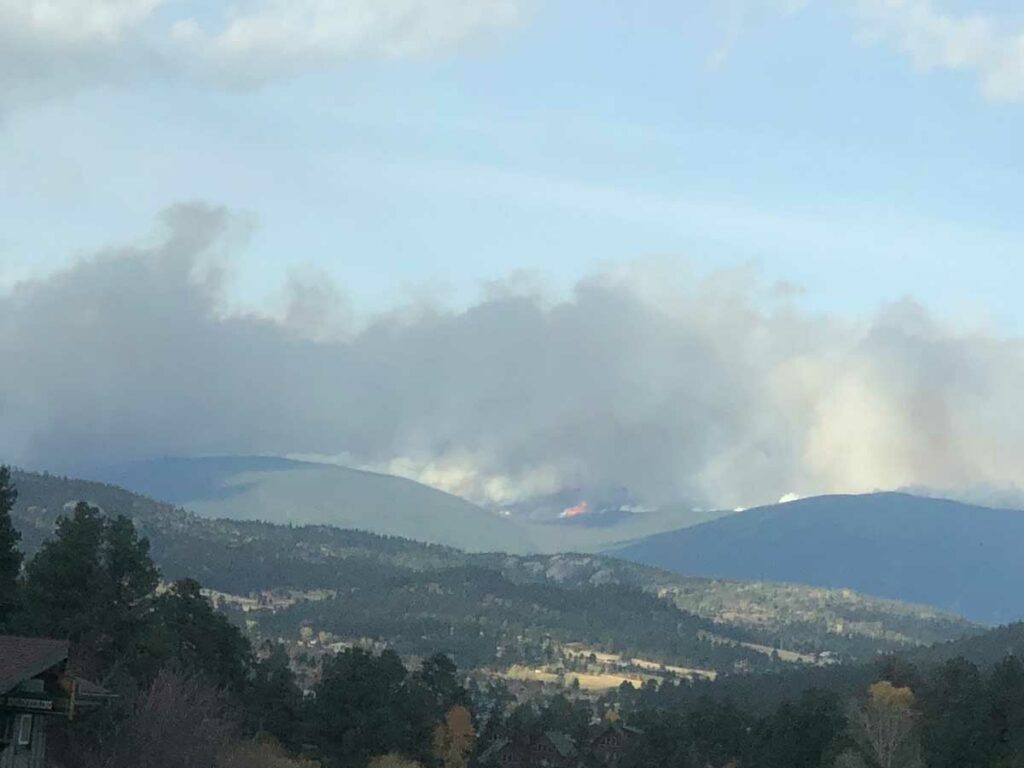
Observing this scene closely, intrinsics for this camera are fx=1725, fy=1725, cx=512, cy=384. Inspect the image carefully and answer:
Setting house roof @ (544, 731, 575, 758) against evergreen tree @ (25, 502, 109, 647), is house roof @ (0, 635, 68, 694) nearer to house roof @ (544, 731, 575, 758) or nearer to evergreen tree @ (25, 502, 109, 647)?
evergreen tree @ (25, 502, 109, 647)

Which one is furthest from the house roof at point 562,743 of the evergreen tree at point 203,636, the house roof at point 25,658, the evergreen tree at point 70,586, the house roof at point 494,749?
the house roof at point 25,658

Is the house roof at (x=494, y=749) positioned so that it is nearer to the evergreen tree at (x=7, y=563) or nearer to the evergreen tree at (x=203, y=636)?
the evergreen tree at (x=203, y=636)

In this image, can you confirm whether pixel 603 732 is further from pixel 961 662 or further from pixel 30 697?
pixel 30 697

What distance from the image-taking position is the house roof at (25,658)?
128ft

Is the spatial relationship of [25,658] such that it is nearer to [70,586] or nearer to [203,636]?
[70,586]

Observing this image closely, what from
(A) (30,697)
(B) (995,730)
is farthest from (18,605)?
(B) (995,730)

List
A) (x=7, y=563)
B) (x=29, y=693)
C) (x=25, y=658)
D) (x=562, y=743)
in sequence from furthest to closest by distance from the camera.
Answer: (x=562, y=743) → (x=7, y=563) → (x=29, y=693) → (x=25, y=658)

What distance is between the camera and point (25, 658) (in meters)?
39.7

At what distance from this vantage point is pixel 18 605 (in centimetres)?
7381

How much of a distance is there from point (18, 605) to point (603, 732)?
4881 inches

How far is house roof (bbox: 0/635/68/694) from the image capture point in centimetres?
3900

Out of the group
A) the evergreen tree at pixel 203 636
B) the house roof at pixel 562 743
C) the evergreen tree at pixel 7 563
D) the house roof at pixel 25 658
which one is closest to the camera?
the house roof at pixel 25 658

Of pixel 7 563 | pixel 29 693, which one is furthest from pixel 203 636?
pixel 29 693

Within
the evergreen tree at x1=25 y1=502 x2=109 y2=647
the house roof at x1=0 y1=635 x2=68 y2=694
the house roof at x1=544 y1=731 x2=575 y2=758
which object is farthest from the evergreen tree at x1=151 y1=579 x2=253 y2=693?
the house roof at x1=544 y1=731 x2=575 y2=758
